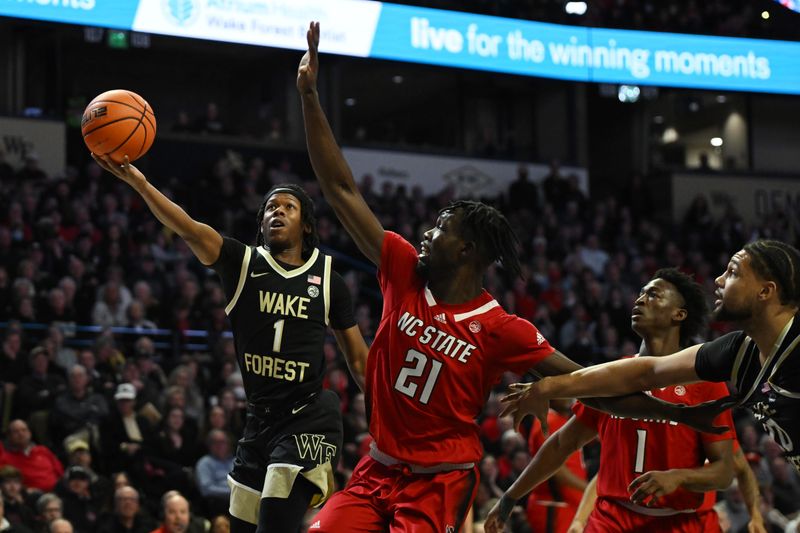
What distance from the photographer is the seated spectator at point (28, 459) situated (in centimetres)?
1029

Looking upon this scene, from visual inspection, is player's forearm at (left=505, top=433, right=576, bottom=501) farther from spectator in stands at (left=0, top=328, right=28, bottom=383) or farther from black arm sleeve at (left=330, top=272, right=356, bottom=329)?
spectator in stands at (left=0, top=328, right=28, bottom=383)

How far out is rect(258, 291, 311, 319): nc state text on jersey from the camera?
19.9 feet

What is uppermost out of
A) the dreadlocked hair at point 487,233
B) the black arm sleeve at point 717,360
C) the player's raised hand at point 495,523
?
the dreadlocked hair at point 487,233

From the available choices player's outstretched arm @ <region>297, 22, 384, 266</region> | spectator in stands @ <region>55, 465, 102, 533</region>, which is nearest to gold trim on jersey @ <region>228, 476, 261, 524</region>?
player's outstretched arm @ <region>297, 22, 384, 266</region>

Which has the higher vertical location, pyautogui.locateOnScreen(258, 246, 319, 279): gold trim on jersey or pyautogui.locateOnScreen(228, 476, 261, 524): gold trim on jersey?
pyautogui.locateOnScreen(258, 246, 319, 279): gold trim on jersey

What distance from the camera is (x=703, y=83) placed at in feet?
76.7

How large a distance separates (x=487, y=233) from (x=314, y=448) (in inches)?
57.0

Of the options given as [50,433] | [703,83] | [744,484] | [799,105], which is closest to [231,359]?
[50,433]

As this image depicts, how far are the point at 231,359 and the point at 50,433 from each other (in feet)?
7.44

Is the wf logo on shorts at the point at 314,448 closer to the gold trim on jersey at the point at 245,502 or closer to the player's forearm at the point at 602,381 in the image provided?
the gold trim on jersey at the point at 245,502

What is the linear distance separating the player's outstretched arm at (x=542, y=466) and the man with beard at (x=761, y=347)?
1.26 meters

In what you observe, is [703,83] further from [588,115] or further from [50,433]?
[50,433]

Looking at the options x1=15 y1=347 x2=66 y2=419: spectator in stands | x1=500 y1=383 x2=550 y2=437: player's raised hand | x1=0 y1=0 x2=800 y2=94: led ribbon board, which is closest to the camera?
x1=500 y1=383 x2=550 y2=437: player's raised hand

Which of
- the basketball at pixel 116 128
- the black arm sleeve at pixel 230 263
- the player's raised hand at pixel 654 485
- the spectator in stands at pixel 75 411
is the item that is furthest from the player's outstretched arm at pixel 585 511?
the spectator in stands at pixel 75 411
